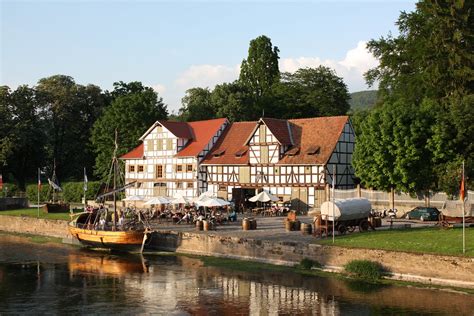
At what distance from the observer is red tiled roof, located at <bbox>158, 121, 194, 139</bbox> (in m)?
65.4

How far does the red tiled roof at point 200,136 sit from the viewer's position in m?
63.4

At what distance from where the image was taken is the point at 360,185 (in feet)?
175

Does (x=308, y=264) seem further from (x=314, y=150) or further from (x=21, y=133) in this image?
(x=21, y=133)

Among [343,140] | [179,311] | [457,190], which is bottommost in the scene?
[179,311]

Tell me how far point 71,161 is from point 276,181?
139 ft

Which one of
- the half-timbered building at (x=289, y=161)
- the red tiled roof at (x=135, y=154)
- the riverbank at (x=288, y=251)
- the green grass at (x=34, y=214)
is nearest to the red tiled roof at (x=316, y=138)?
the half-timbered building at (x=289, y=161)

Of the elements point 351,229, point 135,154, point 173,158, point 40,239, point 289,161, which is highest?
point 135,154

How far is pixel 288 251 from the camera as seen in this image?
111 ft

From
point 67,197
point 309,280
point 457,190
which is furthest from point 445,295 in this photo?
point 67,197

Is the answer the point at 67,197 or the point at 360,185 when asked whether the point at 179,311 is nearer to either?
the point at 360,185

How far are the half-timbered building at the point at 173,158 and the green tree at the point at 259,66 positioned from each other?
37009 millimetres

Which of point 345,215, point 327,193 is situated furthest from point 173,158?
point 345,215

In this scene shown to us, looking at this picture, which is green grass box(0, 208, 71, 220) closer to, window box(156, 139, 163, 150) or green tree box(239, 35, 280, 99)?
window box(156, 139, 163, 150)

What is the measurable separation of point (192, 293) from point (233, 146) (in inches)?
1360
